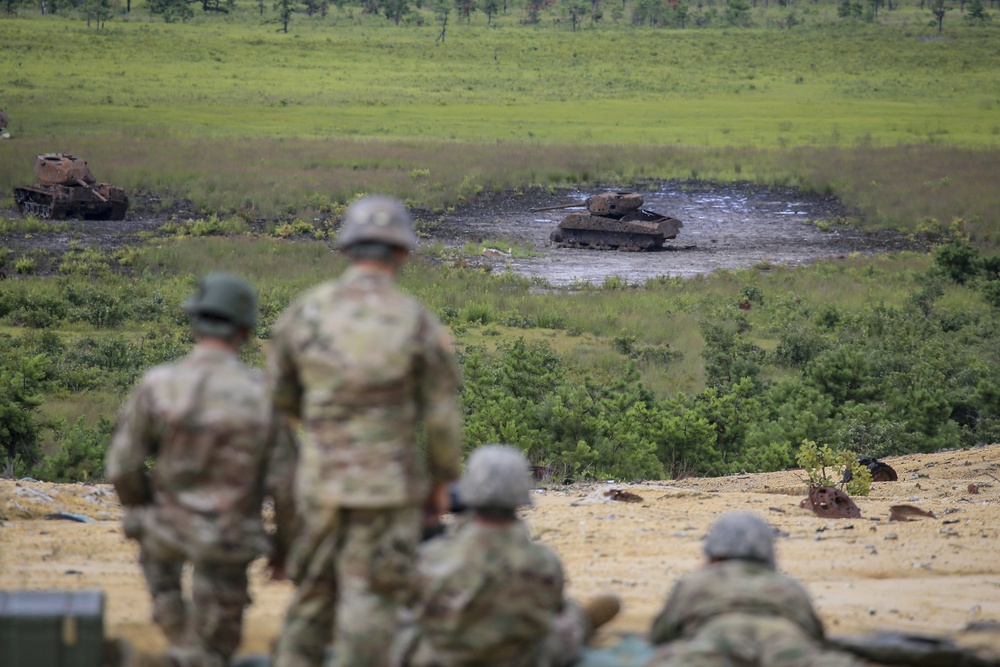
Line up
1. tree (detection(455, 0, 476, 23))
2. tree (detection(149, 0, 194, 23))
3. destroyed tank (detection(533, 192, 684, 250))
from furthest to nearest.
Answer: tree (detection(455, 0, 476, 23)), tree (detection(149, 0, 194, 23)), destroyed tank (detection(533, 192, 684, 250))

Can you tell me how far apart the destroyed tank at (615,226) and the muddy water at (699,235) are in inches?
16.7

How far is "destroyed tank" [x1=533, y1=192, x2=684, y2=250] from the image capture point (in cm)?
3012

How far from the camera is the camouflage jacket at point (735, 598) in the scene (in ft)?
15.6

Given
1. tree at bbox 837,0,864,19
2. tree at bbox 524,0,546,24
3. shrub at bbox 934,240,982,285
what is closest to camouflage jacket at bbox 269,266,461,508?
shrub at bbox 934,240,982,285

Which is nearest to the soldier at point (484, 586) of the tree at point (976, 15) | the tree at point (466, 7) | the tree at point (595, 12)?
the tree at point (466, 7)

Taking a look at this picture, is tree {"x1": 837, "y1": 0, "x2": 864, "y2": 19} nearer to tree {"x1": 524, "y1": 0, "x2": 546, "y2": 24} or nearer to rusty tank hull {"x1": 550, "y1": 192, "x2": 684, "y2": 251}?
tree {"x1": 524, "y1": 0, "x2": 546, "y2": 24}

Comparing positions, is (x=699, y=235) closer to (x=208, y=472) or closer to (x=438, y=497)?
(x=438, y=497)

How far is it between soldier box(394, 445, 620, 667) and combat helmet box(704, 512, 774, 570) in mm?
629

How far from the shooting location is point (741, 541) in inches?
191

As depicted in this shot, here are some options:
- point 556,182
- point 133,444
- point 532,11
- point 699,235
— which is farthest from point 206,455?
point 532,11

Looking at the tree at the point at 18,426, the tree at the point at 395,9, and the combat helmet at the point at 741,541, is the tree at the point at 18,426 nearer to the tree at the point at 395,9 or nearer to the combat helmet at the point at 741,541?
the combat helmet at the point at 741,541

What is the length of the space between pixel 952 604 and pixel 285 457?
12.4 ft

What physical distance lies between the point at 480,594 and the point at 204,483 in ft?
3.30

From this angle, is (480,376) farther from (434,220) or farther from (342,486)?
(434,220)
